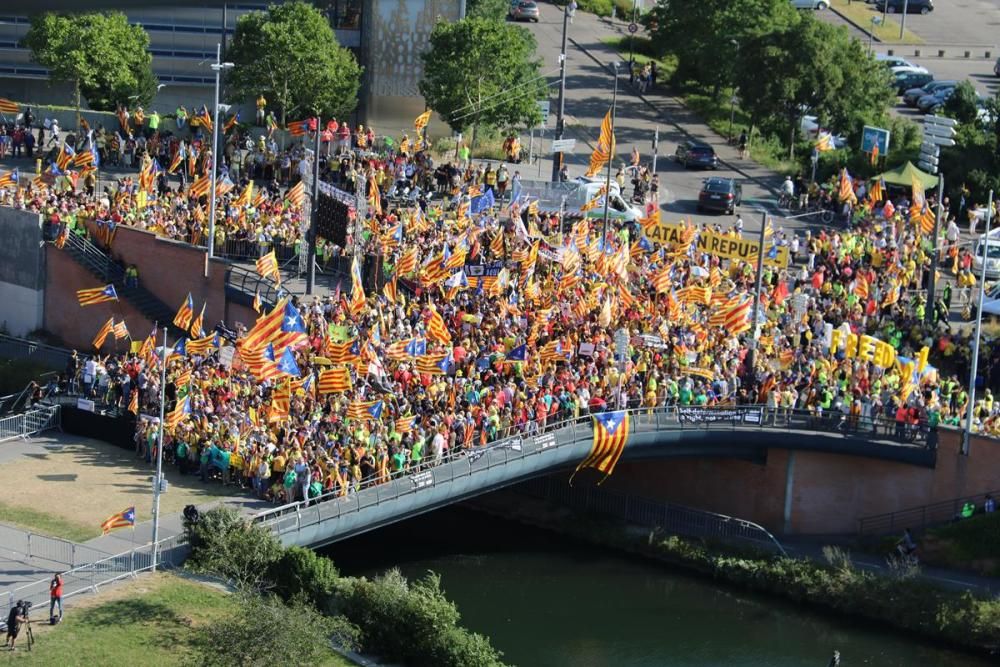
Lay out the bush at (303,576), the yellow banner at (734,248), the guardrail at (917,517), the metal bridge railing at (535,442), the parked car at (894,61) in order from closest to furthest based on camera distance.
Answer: the bush at (303,576) → the metal bridge railing at (535,442) → the guardrail at (917,517) → the yellow banner at (734,248) → the parked car at (894,61)

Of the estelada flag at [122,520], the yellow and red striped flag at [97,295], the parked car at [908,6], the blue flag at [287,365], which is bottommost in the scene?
the estelada flag at [122,520]

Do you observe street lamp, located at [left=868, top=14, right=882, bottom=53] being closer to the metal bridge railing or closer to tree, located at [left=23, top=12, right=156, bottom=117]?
tree, located at [left=23, top=12, right=156, bottom=117]

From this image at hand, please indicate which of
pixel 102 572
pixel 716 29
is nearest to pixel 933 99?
pixel 716 29

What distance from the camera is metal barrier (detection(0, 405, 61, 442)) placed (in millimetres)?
40406

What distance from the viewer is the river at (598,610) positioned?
3534 centimetres

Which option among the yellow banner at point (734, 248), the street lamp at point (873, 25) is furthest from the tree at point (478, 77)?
the street lamp at point (873, 25)

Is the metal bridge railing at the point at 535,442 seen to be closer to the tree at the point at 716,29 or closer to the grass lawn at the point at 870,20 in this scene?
the tree at the point at 716,29

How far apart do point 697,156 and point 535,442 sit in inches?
1140

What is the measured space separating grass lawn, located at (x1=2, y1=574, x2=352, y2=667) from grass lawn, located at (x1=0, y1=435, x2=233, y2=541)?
10.3 ft

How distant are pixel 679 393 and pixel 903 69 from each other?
4201 centimetres

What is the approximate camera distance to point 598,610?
3784 cm

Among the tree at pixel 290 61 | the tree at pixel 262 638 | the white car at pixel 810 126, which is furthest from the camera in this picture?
the white car at pixel 810 126

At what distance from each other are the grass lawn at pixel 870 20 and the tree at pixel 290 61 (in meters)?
37.1

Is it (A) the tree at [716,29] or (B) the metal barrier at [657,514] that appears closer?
(B) the metal barrier at [657,514]
